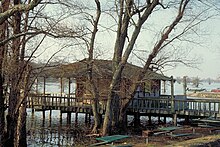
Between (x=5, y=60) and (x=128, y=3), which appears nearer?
(x=5, y=60)

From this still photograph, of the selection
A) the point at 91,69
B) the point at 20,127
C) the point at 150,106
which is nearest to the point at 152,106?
the point at 150,106

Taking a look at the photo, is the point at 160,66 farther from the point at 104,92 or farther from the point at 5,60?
the point at 5,60

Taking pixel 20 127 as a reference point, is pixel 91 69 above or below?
above

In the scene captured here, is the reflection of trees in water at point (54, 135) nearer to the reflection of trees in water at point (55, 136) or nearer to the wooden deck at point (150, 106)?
the reflection of trees in water at point (55, 136)

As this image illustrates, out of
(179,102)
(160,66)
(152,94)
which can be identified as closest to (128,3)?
(160,66)

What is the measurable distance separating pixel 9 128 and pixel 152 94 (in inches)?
671

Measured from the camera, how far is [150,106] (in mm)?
24406

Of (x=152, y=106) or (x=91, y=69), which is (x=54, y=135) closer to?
(x=91, y=69)

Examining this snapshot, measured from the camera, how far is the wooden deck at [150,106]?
22.1 metres

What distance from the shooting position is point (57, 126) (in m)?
25.1

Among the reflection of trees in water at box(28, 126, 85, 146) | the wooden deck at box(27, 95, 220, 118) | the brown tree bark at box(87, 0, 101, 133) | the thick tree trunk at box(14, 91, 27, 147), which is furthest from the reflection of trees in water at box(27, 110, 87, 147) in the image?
the thick tree trunk at box(14, 91, 27, 147)

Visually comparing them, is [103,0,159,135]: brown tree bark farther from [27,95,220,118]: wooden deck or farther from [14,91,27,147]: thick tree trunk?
[14,91,27,147]: thick tree trunk

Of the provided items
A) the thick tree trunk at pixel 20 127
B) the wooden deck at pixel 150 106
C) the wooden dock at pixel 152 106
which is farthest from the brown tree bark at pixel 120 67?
the thick tree trunk at pixel 20 127

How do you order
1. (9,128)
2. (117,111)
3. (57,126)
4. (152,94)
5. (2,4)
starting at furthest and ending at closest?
(152,94) → (57,126) → (117,111) → (9,128) → (2,4)
